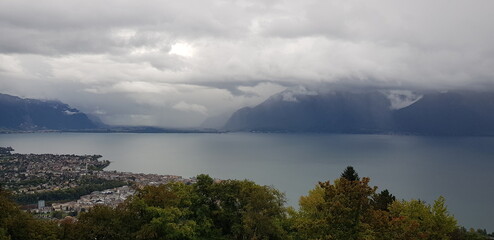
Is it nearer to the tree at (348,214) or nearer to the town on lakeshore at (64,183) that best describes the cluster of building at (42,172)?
the town on lakeshore at (64,183)

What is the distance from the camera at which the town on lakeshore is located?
56.6m

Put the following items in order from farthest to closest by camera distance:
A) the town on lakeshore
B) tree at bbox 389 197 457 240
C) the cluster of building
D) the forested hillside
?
the cluster of building → the town on lakeshore → tree at bbox 389 197 457 240 → the forested hillside

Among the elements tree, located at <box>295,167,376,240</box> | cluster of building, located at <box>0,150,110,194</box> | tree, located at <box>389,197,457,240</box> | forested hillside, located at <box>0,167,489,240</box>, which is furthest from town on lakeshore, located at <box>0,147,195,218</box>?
tree, located at <box>295,167,376,240</box>

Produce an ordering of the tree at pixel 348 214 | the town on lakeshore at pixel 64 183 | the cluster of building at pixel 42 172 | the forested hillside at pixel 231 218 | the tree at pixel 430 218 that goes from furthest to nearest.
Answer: the cluster of building at pixel 42 172 < the town on lakeshore at pixel 64 183 < the tree at pixel 430 218 < the forested hillside at pixel 231 218 < the tree at pixel 348 214

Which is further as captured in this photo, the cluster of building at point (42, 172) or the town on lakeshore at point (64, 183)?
the cluster of building at point (42, 172)

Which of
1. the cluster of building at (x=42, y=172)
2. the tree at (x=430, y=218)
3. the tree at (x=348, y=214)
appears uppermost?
the tree at (x=348, y=214)

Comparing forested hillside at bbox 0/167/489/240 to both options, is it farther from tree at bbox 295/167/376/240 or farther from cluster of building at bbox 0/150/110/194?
cluster of building at bbox 0/150/110/194

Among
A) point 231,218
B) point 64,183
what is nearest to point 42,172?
point 64,183

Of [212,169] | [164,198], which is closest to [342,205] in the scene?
[164,198]

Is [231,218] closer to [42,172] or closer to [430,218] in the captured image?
[430,218]

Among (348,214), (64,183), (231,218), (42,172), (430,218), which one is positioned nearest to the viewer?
(348,214)

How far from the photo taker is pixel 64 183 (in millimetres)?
78312

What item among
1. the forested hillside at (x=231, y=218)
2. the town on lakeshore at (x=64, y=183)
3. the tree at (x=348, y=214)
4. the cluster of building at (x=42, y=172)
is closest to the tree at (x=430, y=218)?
the forested hillside at (x=231, y=218)

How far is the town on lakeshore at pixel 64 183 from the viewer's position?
56631 mm
